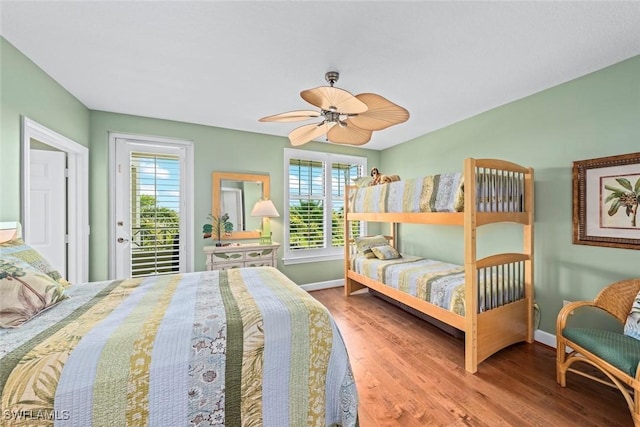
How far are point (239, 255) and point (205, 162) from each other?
1308 mm

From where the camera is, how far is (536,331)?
249cm

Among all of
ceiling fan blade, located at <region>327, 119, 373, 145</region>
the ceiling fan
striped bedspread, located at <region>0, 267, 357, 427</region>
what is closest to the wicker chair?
striped bedspread, located at <region>0, 267, 357, 427</region>

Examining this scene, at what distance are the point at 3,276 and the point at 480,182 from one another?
3013 mm

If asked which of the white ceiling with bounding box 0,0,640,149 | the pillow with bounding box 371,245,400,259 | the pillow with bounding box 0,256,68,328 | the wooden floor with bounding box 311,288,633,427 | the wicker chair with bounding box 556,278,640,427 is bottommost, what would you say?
the wooden floor with bounding box 311,288,633,427

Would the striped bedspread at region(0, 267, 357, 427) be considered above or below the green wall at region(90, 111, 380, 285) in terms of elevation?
below

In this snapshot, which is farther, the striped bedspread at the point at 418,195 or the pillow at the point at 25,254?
the striped bedspread at the point at 418,195

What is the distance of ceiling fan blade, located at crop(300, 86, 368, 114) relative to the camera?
5.01 ft

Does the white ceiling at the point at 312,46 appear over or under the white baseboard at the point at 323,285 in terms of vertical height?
over

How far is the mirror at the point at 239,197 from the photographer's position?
347 cm

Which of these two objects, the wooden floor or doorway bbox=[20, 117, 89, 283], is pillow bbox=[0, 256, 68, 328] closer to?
doorway bbox=[20, 117, 89, 283]

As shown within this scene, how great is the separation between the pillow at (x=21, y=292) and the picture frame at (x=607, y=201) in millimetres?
3691

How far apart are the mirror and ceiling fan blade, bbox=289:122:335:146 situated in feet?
4.80

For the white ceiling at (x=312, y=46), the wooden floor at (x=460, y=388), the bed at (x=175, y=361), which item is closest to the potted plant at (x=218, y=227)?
the white ceiling at (x=312, y=46)

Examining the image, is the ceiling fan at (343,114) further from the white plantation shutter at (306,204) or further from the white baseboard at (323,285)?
the white baseboard at (323,285)
